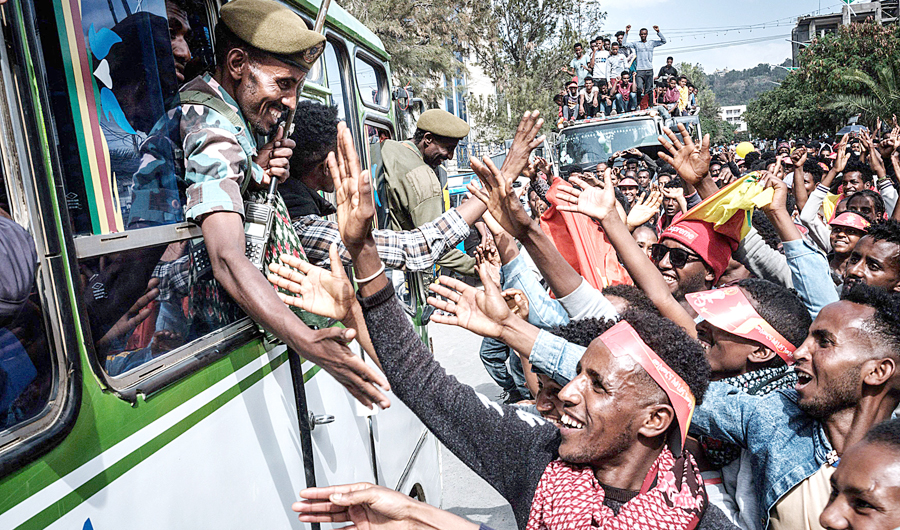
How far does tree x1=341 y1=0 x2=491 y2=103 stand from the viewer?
1587 centimetres

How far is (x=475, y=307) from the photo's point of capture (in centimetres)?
212

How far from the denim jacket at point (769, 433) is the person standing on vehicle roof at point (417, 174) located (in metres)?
1.99

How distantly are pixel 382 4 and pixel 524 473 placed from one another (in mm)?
15673

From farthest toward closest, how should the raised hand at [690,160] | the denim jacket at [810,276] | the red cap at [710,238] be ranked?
the raised hand at [690,160] < the red cap at [710,238] < the denim jacket at [810,276]

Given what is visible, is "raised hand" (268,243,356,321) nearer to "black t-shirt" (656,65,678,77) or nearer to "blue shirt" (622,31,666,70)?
"blue shirt" (622,31,666,70)

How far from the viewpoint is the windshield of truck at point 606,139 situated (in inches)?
462

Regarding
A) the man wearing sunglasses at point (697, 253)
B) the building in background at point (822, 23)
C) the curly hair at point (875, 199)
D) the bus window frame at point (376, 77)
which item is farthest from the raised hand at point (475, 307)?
the building in background at point (822, 23)

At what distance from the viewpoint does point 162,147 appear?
67.2 inches

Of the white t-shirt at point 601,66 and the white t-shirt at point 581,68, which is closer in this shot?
the white t-shirt at point 601,66

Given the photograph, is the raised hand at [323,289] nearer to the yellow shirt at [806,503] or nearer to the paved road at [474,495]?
the yellow shirt at [806,503]

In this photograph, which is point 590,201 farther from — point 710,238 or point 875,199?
point 875,199

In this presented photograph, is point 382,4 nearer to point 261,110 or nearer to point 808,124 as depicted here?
point 261,110

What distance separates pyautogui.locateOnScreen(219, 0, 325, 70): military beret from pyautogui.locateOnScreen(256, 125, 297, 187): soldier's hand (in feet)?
0.84

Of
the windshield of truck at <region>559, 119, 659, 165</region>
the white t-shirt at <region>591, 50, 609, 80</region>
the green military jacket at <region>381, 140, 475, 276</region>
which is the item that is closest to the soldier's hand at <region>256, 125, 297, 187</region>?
the green military jacket at <region>381, 140, 475, 276</region>
